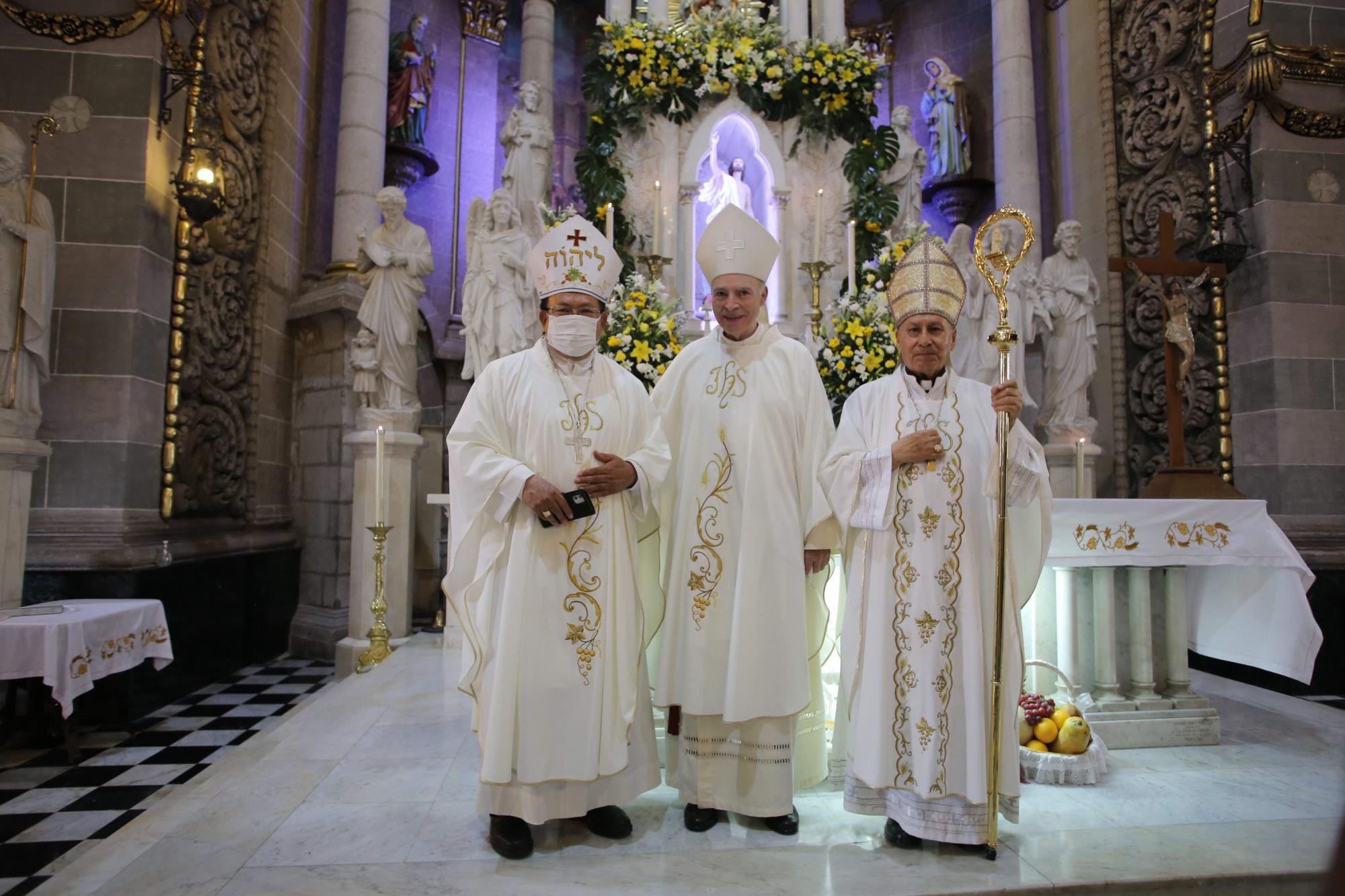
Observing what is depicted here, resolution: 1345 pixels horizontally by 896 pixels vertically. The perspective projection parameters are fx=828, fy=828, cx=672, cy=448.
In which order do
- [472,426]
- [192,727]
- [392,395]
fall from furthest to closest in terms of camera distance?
1. [392,395]
2. [192,727]
3. [472,426]

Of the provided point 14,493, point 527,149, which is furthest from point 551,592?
point 527,149

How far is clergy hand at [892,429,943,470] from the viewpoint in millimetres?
2746

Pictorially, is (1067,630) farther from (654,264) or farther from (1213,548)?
(654,264)

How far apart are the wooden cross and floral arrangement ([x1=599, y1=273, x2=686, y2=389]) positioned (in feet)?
7.35

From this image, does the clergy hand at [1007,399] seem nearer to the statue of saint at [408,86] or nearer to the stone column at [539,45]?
the stone column at [539,45]

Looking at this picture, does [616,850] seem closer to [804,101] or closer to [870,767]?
→ [870,767]

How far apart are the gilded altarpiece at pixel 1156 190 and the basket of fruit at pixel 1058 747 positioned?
4.26 meters

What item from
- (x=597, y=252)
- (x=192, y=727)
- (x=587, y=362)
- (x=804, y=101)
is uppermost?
(x=804, y=101)

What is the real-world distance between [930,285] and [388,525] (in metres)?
4.97

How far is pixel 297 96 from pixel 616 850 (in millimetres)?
8745

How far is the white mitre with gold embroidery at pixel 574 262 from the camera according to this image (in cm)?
→ 302

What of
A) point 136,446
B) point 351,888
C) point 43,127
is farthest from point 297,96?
point 351,888

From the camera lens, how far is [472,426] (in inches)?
116

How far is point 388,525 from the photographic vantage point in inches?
257
